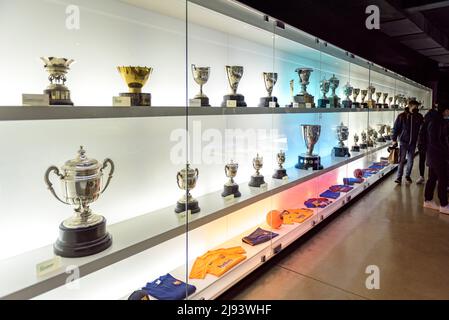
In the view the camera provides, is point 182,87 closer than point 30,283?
No

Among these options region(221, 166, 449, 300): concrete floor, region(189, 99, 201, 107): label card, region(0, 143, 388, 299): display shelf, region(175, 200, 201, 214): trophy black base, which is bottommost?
region(221, 166, 449, 300): concrete floor

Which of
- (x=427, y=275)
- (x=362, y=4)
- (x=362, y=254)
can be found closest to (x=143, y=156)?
(x=362, y=254)

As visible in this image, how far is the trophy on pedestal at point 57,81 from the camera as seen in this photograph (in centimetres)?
122

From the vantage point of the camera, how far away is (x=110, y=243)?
4.66 feet

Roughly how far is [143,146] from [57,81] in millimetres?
673

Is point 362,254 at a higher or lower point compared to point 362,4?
→ lower

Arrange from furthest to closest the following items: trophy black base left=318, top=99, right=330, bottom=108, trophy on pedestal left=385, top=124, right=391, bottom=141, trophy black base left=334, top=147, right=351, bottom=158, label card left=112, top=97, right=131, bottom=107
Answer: trophy on pedestal left=385, top=124, right=391, bottom=141, trophy black base left=334, top=147, right=351, bottom=158, trophy black base left=318, top=99, right=330, bottom=108, label card left=112, top=97, right=131, bottom=107

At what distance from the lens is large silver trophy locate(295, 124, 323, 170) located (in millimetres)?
3182

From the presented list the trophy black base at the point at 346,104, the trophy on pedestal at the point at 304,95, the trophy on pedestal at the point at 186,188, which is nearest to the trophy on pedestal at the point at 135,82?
the trophy on pedestal at the point at 186,188

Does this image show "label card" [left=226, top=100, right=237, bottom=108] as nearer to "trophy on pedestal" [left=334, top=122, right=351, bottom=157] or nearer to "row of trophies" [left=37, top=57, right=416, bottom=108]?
"row of trophies" [left=37, top=57, right=416, bottom=108]

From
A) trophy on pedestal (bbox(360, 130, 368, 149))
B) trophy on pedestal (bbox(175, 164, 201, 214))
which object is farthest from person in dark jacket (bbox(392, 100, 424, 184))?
trophy on pedestal (bbox(175, 164, 201, 214))

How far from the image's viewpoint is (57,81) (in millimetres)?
1295

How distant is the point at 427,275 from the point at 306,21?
93.5 inches

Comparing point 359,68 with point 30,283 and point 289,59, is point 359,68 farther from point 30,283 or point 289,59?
point 30,283
